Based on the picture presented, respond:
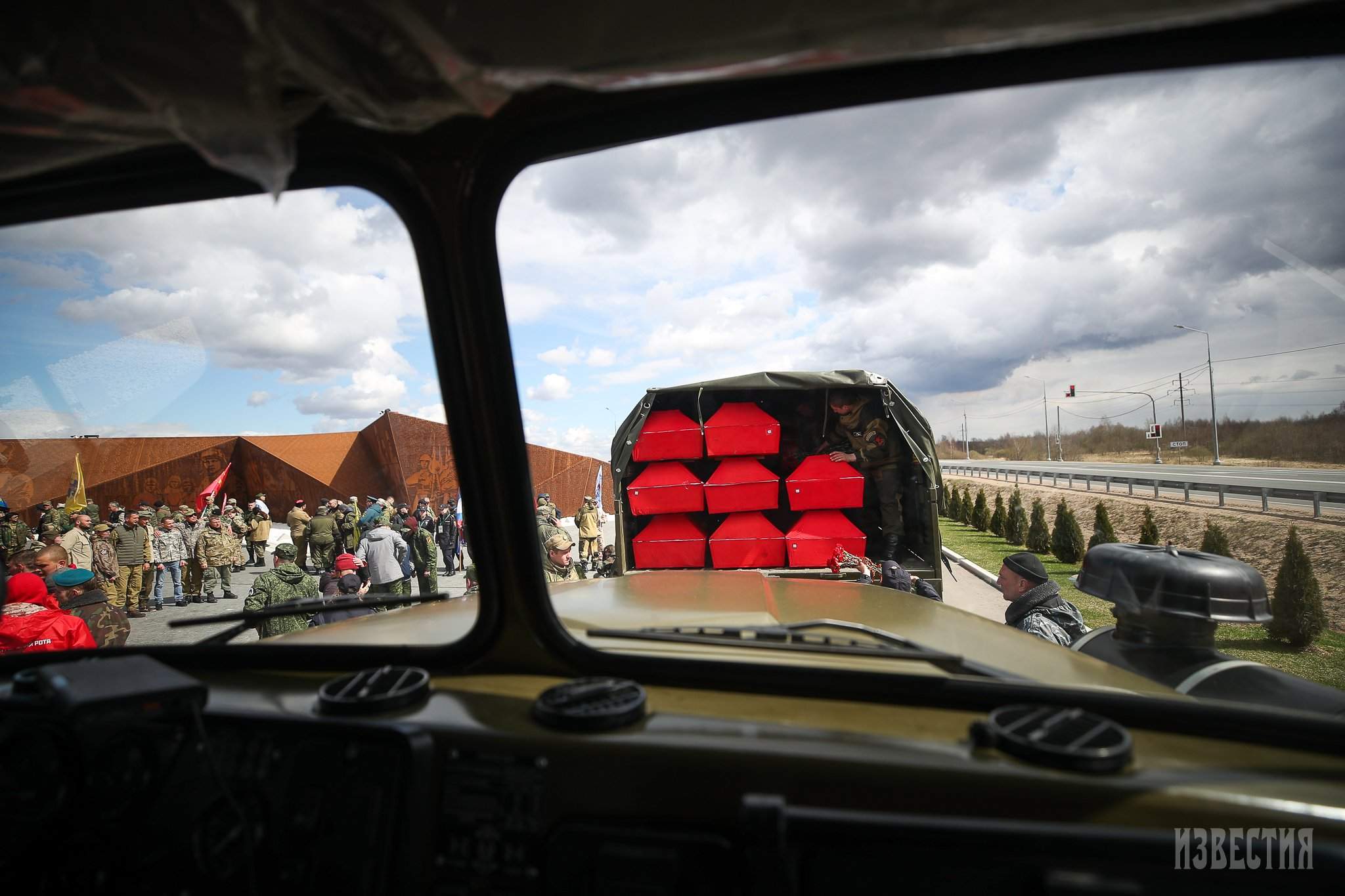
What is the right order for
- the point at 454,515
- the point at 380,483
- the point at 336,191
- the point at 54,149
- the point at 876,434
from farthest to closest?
1. the point at 876,434
2. the point at 380,483
3. the point at 454,515
4. the point at 336,191
5. the point at 54,149

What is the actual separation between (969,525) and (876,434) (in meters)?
1.03

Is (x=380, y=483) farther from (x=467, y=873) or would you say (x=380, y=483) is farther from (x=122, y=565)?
(x=467, y=873)

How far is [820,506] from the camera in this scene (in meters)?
4.97

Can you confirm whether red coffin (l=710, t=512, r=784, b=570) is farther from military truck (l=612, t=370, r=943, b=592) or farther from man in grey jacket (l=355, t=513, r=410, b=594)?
man in grey jacket (l=355, t=513, r=410, b=594)

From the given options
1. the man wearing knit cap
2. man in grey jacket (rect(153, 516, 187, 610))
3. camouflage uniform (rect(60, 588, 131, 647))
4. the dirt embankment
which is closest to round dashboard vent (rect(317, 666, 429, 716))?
man in grey jacket (rect(153, 516, 187, 610))

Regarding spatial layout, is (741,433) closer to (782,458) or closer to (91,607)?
(782,458)

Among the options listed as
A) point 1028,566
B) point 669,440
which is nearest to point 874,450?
point 669,440

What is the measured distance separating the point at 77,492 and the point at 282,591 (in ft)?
2.13

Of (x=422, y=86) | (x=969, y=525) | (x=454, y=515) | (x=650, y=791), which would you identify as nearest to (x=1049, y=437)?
(x=650, y=791)

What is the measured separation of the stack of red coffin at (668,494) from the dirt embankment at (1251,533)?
329 centimetres

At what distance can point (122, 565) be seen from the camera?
1.98 meters

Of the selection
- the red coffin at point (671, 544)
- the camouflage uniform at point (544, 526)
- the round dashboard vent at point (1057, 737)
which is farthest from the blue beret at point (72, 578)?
the red coffin at point (671, 544)

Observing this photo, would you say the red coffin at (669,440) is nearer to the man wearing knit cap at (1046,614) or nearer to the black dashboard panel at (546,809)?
the man wearing knit cap at (1046,614)

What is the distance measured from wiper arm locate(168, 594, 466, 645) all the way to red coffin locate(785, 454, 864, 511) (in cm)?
337
